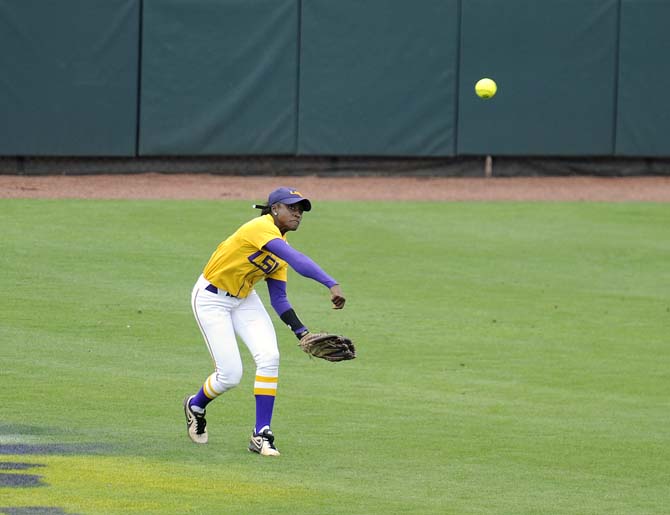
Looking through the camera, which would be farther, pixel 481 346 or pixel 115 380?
pixel 481 346

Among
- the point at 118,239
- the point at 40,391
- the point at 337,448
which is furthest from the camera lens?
the point at 118,239

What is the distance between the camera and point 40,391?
10.2m

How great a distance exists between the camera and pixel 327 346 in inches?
327
